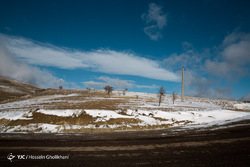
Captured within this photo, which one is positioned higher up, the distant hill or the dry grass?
the distant hill

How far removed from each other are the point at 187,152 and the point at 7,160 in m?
7.34

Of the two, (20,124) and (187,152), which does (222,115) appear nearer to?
(187,152)

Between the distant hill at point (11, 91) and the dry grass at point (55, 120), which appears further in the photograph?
Answer: the distant hill at point (11, 91)

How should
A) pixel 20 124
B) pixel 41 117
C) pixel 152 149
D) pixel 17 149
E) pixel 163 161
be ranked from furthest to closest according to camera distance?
pixel 41 117
pixel 20 124
pixel 17 149
pixel 152 149
pixel 163 161

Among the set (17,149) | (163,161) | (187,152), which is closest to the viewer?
(163,161)

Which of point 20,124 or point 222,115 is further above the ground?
point 222,115

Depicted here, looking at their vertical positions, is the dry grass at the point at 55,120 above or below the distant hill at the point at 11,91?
below

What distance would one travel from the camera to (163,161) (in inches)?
181

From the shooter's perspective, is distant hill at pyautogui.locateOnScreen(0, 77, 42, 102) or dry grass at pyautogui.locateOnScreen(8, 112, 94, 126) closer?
dry grass at pyautogui.locateOnScreen(8, 112, 94, 126)

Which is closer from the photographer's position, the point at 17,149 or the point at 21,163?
the point at 21,163

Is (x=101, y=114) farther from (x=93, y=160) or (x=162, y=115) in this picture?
(x=93, y=160)

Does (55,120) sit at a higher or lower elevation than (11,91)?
lower

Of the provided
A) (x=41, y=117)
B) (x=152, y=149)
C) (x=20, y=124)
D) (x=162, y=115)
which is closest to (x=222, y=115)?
(x=162, y=115)

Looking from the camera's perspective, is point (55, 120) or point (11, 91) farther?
point (11, 91)
